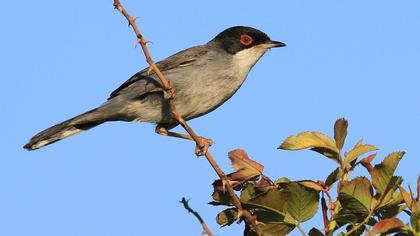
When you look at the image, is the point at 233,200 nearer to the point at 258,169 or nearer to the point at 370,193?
the point at 258,169

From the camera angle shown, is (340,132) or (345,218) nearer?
(345,218)

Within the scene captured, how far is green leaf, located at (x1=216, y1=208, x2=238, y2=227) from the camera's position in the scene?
10.2 feet

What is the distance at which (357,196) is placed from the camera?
2680 millimetres

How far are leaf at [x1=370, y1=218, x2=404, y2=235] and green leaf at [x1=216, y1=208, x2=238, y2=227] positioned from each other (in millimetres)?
795

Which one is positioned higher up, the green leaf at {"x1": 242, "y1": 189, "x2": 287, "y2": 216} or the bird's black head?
the bird's black head

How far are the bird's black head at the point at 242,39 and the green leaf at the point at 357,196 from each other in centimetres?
510

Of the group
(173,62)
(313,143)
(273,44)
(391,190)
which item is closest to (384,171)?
(391,190)

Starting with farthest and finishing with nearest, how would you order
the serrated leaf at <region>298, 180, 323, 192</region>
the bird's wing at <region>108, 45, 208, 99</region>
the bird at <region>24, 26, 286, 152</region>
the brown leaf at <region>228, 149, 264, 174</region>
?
the bird's wing at <region>108, 45, 208, 99</region>, the bird at <region>24, 26, 286, 152</region>, the brown leaf at <region>228, 149, 264, 174</region>, the serrated leaf at <region>298, 180, 323, 192</region>

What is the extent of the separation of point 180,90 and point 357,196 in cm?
442

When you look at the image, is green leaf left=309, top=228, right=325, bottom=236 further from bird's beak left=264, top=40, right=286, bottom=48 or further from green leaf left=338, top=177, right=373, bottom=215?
bird's beak left=264, top=40, right=286, bottom=48

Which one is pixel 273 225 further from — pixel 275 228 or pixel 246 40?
pixel 246 40

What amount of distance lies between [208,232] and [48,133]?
15.6 ft

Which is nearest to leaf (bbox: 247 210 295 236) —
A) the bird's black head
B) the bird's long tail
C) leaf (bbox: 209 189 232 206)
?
leaf (bbox: 209 189 232 206)

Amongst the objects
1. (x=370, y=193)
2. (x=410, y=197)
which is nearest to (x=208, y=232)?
(x=370, y=193)
